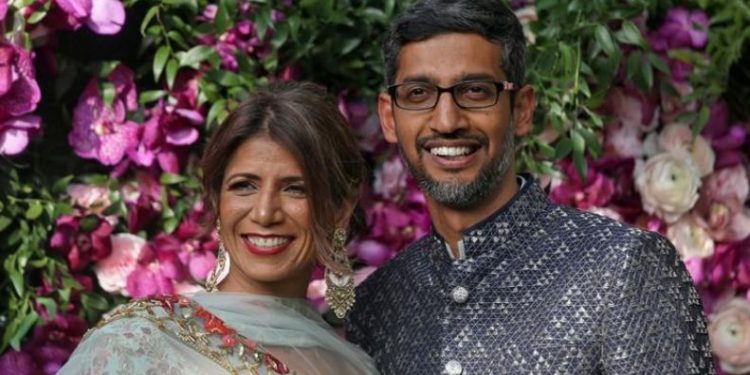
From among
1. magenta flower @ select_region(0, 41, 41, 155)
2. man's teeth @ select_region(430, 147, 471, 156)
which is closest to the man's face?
man's teeth @ select_region(430, 147, 471, 156)

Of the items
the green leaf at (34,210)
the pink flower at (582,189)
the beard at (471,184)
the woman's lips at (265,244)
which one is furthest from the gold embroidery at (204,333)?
the pink flower at (582,189)

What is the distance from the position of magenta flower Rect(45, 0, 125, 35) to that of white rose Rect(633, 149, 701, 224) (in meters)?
1.20

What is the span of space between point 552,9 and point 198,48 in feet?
2.46

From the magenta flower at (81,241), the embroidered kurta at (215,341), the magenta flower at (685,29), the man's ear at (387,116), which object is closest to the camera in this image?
the embroidered kurta at (215,341)

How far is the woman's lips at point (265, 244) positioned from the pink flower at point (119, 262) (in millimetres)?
638

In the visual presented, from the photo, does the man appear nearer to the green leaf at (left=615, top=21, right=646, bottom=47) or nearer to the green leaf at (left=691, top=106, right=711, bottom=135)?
the green leaf at (left=615, top=21, right=646, bottom=47)

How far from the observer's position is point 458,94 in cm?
273

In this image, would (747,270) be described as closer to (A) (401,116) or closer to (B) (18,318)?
(A) (401,116)

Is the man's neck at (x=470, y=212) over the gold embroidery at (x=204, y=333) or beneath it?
over

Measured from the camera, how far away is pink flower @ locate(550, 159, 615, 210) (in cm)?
341

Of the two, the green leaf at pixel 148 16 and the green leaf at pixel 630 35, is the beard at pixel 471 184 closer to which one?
the green leaf at pixel 630 35

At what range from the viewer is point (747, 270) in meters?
3.53

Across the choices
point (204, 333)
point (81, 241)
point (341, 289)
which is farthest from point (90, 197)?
point (204, 333)

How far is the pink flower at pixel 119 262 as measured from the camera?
3.27 metres
